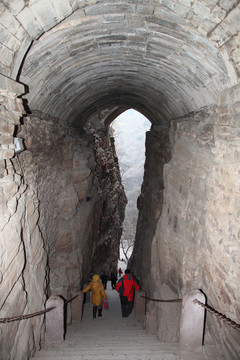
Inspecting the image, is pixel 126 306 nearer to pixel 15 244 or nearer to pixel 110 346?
pixel 110 346

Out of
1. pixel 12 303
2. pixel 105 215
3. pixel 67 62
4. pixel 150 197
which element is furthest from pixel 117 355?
pixel 105 215

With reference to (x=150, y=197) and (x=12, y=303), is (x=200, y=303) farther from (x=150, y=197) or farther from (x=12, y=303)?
(x=150, y=197)

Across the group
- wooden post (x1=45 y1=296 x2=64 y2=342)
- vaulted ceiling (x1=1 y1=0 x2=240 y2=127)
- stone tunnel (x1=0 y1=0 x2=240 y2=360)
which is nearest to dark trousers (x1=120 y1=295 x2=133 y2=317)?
stone tunnel (x1=0 y1=0 x2=240 y2=360)

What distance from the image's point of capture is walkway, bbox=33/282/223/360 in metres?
4.63

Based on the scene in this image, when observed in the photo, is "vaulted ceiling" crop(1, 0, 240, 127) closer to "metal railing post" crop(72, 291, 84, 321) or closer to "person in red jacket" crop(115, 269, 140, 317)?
"person in red jacket" crop(115, 269, 140, 317)

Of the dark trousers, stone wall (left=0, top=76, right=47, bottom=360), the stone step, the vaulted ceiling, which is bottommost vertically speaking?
the dark trousers

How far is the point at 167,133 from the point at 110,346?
576cm

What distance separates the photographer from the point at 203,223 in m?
4.87

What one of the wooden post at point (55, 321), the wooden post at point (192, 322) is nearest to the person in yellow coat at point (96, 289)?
the wooden post at point (55, 321)

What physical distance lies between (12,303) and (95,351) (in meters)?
2.28

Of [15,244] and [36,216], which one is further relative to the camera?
[36,216]

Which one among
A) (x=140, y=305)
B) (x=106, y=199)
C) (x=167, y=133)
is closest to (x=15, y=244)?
(x=140, y=305)

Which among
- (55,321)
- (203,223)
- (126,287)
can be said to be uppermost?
(203,223)

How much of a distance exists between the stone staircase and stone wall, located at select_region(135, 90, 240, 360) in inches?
20.3
